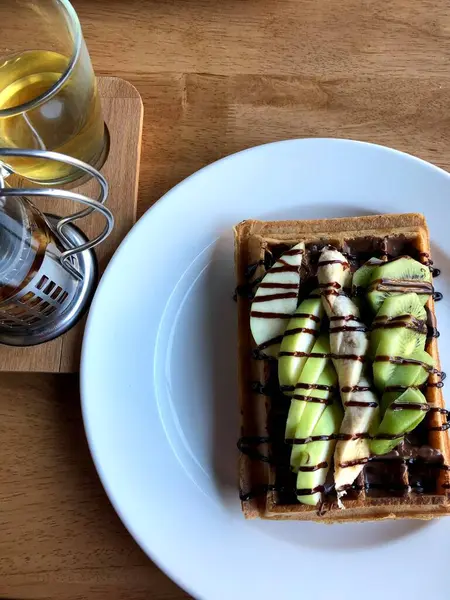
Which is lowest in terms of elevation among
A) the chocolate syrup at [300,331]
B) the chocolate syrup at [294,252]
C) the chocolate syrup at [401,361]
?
the chocolate syrup at [401,361]

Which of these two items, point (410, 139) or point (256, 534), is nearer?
point (256, 534)

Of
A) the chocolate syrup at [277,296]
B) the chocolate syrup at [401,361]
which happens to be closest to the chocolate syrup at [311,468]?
the chocolate syrup at [401,361]

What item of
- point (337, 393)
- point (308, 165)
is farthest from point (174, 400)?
point (308, 165)

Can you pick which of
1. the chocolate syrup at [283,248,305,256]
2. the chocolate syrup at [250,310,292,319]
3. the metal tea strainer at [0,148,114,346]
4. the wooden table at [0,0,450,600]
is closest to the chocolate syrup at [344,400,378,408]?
the chocolate syrup at [250,310,292,319]

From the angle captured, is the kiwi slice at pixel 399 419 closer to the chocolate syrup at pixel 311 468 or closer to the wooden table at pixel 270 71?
the chocolate syrup at pixel 311 468

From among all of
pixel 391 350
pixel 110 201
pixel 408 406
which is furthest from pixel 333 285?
pixel 110 201

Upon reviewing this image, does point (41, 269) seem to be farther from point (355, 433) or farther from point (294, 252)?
point (355, 433)

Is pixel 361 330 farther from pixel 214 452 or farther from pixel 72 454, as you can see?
pixel 72 454

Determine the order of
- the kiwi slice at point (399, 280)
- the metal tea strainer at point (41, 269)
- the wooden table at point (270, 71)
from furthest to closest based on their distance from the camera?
the wooden table at point (270, 71), the kiwi slice at point (399, 280), the metal tea strainer at point (41, 269)
